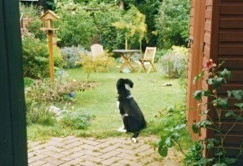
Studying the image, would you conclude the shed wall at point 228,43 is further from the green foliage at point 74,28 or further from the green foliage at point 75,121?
the green foliage at point 74,28

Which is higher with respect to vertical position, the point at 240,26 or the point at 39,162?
the point at 240,26

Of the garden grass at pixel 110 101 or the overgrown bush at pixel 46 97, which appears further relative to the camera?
the overgrown bush at pixel 46 97

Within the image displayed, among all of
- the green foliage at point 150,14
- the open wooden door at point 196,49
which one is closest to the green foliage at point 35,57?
the open wooden door at point 196,49

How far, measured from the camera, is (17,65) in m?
0.92

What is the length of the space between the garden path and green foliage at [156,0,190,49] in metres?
9.94

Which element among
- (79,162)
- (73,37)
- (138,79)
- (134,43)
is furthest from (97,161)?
(134,43)

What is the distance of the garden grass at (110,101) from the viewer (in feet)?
16.1

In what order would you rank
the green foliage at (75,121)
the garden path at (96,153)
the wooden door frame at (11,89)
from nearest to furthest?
the wooden door frame at (11,89), the garden path at (96,153), the green foliage at (75,121)

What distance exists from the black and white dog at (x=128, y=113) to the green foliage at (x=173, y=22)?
9169 mm

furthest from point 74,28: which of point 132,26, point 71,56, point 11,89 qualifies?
point 11,89

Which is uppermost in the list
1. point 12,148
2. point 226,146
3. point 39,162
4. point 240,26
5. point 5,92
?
point 240,26

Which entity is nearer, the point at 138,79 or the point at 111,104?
the point at 111,104

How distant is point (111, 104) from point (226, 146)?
3.81 m

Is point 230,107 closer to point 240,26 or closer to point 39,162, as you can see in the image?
point 240,26
